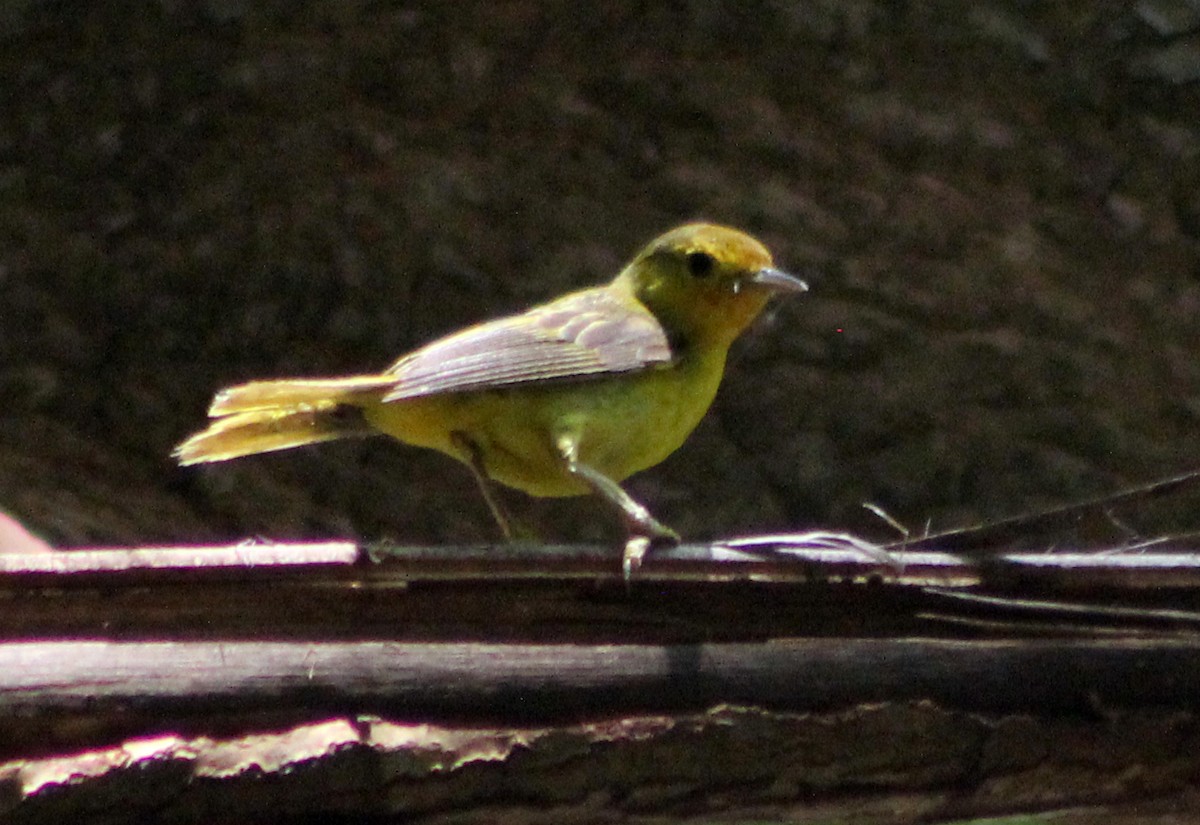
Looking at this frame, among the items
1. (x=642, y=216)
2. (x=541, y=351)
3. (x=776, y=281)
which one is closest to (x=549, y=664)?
(x=541, y=351)

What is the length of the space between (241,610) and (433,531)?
2934 mm

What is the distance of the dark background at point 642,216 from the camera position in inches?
157

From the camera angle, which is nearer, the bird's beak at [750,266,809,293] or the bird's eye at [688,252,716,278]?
the bird's beak at [750,266,809,293]

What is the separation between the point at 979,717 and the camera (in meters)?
1.77

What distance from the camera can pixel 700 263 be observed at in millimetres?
3078

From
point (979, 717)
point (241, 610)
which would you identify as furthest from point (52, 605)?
point (979, 717)

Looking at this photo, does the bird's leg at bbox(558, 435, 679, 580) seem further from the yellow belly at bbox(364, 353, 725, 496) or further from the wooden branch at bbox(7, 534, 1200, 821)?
the wooden branch at bbox(7, 534, 1200, 821)

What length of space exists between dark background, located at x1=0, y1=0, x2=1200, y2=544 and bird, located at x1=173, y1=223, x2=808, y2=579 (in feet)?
3.64

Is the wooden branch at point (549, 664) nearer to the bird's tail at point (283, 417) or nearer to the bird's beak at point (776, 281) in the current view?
the bird's tail at point (283, 417)

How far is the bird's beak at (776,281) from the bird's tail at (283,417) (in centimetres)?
94

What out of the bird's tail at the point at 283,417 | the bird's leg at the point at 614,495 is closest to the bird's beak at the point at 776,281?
the bird's leg at the point at 614,495

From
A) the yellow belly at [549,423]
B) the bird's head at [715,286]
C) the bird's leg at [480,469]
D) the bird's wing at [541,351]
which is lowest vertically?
the bird's leg at [480,469]

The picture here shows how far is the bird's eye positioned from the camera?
3.06 m

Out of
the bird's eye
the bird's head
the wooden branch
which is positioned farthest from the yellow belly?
the wooden branch
